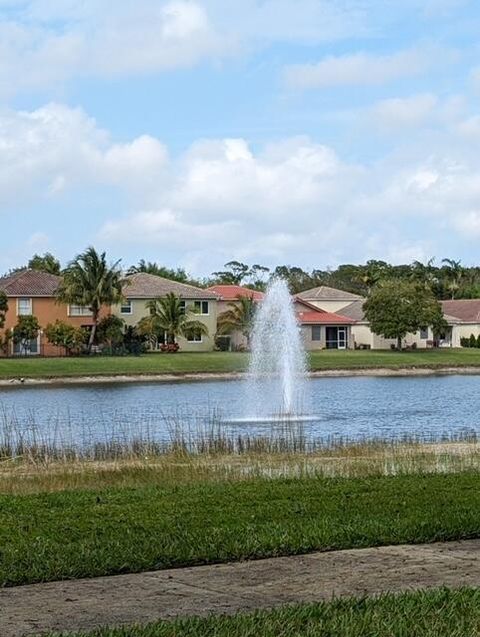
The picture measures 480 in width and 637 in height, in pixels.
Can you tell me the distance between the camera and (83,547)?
1134 centimetres

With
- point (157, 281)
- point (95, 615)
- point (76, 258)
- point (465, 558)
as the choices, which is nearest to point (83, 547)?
point (95, 615)

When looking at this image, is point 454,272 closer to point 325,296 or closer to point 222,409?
point 325,296

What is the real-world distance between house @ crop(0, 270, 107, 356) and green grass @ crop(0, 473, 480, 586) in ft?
231

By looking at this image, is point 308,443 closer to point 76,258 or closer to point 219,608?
point 219,608

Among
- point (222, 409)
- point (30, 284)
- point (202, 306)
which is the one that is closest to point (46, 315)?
point (30, 284)

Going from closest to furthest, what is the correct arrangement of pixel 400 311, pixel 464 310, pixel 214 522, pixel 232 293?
1. pixel 214 522
2. pixel 400 311
3. pixel 232 293
4. pixel 464 310

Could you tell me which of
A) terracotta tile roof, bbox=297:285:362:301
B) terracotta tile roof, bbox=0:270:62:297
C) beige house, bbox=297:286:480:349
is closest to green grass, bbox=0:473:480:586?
terracotta tile roof, bbox=0:270:62:297

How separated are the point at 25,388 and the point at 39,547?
55.9 meters

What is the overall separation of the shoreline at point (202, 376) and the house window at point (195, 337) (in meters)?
15.7

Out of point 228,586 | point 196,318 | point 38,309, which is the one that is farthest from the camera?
point 196,318

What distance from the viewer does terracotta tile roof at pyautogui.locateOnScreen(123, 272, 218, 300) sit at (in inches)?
3713

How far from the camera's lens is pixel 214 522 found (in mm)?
12805

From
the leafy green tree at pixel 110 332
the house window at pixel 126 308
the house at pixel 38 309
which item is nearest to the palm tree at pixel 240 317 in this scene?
the house window at pixel 126 308

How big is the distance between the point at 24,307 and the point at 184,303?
43.6ft
